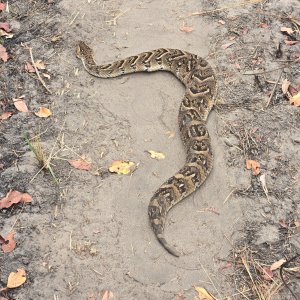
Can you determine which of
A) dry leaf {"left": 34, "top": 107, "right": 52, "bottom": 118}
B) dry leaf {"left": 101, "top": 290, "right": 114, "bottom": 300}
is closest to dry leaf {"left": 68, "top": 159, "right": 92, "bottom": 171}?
dry leaf {"left": 34, "top": 107, "right": 52, "bottom": 118}

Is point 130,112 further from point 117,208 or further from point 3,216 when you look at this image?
point 3,216

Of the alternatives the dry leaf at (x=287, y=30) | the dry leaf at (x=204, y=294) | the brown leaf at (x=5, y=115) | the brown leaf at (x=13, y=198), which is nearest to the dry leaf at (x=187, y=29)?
the dry leaf at (x=287, y=30)

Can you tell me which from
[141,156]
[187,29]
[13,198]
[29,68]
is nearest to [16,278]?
[13,198]

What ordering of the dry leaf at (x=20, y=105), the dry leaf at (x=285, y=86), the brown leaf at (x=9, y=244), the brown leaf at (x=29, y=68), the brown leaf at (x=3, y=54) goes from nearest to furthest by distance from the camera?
the brown leaf at (x=9, y=244) < the dry leaf at (x=20, y=105) < the dry leaf at (x=285, y=86) < the brown leaf at (x=29, y=68) < the brown leaf at (x=3, y=54)

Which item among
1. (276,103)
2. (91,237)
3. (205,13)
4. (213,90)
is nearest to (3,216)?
(91,237)

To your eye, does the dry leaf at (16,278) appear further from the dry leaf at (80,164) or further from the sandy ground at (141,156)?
the dry leaf at (80,164)

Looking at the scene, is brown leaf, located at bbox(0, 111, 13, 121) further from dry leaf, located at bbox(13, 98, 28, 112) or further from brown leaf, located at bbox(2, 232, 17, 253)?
brown leaf, located at bbox(2, 232, 17, 253)

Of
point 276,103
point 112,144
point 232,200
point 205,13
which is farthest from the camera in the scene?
point 205,13
